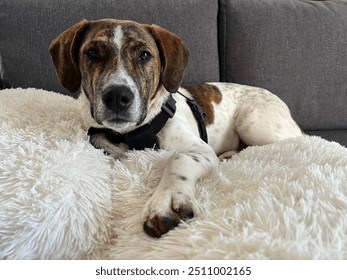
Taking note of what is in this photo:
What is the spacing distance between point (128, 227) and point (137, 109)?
46 centimetres

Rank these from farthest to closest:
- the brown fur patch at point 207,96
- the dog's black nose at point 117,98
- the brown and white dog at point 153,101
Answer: the brown fur patch at point 207,96 → the dog's black nose at point 117,98 → the brown and white dog at point 153,101

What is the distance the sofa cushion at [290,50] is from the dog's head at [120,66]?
2.65ft

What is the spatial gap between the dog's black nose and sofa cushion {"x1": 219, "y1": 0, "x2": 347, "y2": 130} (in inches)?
47.9

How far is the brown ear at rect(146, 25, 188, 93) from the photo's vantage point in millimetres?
1472

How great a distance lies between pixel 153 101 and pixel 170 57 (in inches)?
8.0

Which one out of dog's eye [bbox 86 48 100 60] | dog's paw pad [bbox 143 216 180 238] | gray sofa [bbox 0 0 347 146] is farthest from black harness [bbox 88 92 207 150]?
gray sofa [bbox 0 0 347 146]

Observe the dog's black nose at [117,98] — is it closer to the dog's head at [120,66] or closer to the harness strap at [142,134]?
the dog's head at [120,66]

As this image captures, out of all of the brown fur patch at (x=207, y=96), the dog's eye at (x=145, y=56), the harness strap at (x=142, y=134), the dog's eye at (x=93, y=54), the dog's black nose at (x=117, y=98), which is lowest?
the brown fur patch at (x=207, y=96)

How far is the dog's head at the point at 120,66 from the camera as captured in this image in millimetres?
1232

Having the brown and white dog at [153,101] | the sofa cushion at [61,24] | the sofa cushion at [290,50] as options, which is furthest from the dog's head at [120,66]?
the sofa cushion at [290,50]

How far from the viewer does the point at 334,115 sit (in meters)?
2.29

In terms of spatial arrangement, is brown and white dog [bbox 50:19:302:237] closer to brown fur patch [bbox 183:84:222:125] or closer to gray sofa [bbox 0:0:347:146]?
brown fur patch [bbox 183:84:222:125]

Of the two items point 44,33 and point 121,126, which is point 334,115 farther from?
point 44,33

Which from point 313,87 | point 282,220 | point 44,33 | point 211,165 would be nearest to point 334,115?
point 313,87
